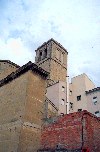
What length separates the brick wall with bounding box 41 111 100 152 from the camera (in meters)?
16.9

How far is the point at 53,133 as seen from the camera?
19.3 meters

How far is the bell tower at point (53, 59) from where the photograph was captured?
1842 inches

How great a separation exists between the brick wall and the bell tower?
2545cm

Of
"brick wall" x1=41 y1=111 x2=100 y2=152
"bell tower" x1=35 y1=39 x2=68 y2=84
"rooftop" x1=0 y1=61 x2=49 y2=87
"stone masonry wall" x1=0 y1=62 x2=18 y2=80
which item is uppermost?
"bell tower" x1=35 y1=39 x2=68 y2=84

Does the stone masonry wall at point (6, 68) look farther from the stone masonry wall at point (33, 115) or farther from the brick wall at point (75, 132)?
the brick wall at point (75, 132)

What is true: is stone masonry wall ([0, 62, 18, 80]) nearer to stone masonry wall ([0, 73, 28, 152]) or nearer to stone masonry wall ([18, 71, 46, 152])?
stone masonry wall ([0, 73, 28, 152])

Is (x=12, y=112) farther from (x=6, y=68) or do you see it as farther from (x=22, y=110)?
(x=6, y=68)

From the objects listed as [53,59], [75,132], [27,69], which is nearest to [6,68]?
[27,69]

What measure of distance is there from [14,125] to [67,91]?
19779 millimetres

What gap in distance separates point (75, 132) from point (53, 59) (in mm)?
31574

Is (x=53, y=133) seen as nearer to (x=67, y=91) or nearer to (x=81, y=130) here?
(x=81, y=130)

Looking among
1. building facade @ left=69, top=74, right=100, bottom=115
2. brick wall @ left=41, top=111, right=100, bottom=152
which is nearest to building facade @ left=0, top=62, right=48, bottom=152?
brick wall @ left=41, top=111, right=100, bottom=152

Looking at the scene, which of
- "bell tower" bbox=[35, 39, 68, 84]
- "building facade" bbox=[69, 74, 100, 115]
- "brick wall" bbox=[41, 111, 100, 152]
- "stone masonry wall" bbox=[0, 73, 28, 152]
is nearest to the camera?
"brick wall" bbox=[41, 111, 100, 152]

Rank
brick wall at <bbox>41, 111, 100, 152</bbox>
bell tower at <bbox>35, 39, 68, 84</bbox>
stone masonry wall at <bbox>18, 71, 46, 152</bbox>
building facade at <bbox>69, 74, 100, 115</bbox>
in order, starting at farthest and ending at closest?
bell tower at <bbox>35, 39, 68, 84</bbox> < building facade at <bbox>69, 74, 100, 115</bbox> < stone masonry wall at <bbox>18, 71, 46, 152</bbox> < brick wall at <bbox>41, 111, 100, 152</bbox>
